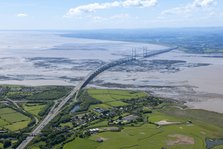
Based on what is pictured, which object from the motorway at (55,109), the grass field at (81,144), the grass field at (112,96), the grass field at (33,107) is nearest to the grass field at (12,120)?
the grass field at (33,107)

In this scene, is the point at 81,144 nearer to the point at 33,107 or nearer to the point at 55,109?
the point at 55,109

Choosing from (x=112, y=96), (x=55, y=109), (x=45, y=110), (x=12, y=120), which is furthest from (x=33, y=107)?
(x=112, y=96)

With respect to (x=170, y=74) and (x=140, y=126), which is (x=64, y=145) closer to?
(x=140, y=126)

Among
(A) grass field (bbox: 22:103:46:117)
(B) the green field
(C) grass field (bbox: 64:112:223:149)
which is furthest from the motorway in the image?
(C) grass field (bbox: 64:112:223:149)

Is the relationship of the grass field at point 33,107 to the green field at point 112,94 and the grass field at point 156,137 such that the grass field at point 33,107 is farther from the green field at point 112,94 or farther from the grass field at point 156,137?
the grass field at point 156,137

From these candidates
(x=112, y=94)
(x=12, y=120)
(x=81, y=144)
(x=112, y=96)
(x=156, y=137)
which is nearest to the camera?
(x=81, y=144)

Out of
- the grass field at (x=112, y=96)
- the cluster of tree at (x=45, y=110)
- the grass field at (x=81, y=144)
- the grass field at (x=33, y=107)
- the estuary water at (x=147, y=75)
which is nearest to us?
the grass field at (x=81, y=144)
